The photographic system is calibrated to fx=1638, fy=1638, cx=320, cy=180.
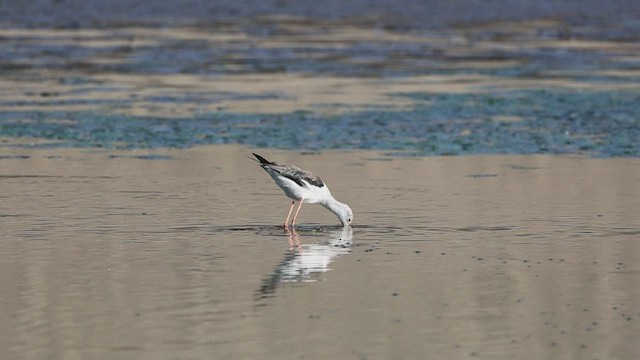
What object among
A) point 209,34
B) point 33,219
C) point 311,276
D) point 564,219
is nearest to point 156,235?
point 33,219

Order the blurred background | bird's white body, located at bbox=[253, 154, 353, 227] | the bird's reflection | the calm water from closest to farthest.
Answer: the calm water → the bird's reflection → bird's white body, located at bbox=[253, 154, 353, 227] → the blurred background

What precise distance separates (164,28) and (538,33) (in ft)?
40.7

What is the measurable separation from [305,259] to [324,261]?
0.68 ft

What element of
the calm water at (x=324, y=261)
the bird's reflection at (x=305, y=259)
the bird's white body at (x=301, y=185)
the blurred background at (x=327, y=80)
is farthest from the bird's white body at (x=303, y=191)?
the blurred background at (x=327, y=80)

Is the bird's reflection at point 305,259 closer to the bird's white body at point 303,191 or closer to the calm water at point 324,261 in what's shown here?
→ the calm water at point 324,261

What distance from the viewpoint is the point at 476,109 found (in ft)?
97.8

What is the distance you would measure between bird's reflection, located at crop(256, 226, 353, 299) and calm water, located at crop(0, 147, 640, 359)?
3cm

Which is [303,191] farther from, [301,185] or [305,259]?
[305,259]

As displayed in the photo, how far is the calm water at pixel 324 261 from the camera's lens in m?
11.6

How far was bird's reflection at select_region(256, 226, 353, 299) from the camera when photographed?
45.8ft

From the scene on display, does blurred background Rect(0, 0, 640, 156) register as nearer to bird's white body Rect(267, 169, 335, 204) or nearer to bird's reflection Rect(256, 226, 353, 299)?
bird's white body Rect(267, 169, 335, 204)

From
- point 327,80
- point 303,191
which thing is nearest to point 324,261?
point 303,191

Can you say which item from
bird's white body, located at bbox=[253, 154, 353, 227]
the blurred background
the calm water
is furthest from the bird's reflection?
the blurred background

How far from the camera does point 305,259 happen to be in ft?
50.1
